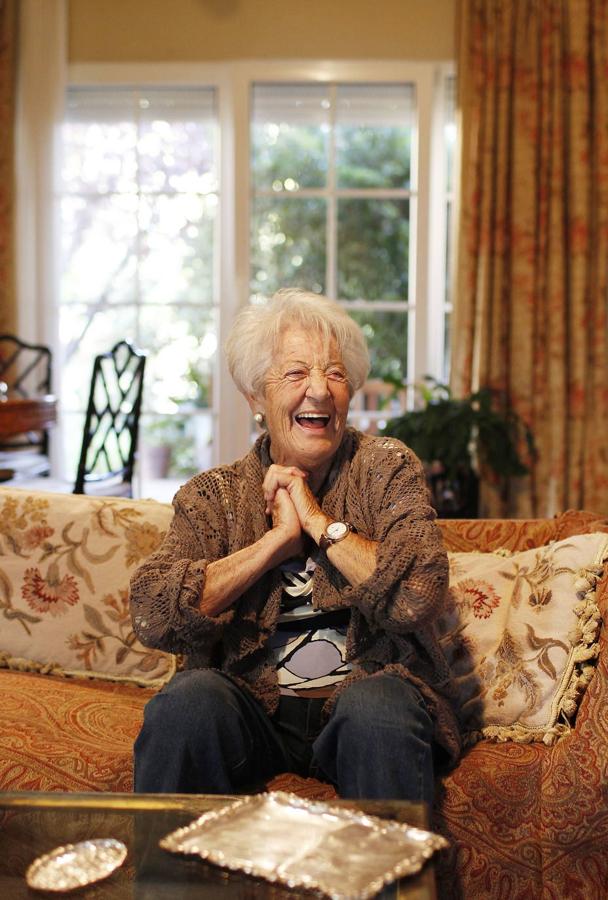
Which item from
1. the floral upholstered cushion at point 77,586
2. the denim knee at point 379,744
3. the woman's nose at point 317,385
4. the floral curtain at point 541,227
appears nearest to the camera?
the denim knee at point 379,744

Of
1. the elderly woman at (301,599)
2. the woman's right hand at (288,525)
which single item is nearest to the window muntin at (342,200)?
the elderly woman at (301,599)

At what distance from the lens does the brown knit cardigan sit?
1674mm

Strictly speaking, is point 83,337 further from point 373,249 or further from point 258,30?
point 258,30

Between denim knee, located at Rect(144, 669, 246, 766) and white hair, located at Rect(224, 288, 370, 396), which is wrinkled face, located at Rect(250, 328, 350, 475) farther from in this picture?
denim knee, located at Rect(144, 669, 246, 766)

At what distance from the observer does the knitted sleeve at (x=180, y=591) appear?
1693 millimetres

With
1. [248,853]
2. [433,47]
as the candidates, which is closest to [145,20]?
[433,47]

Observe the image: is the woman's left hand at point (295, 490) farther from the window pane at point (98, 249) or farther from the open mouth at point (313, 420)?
the window pane at point (98, 249)

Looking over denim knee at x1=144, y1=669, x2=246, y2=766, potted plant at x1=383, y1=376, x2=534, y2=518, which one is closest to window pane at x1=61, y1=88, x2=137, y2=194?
potted plant at x1=383, y1=376, x2=534, y2=518

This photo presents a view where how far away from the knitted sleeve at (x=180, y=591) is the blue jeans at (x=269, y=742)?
67mm

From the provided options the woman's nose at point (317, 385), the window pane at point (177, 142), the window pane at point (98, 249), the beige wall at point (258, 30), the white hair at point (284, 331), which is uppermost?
the beige wall at point (258, 30)

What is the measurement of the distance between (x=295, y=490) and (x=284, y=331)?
1.02 feet

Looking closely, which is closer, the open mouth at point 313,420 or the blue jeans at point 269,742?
the blue jeans at point 269,742

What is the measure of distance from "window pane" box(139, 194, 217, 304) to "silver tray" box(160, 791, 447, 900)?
152 inches

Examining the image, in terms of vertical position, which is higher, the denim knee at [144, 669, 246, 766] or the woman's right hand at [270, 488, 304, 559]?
the woman's right hand at [270, 488, 304, 559]
